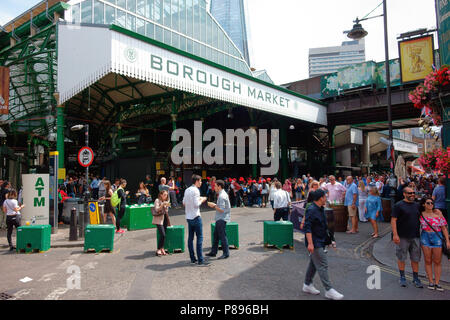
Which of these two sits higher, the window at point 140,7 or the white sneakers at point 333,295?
the window at point 140,7

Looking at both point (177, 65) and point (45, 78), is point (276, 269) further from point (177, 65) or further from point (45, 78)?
point (45, 78)

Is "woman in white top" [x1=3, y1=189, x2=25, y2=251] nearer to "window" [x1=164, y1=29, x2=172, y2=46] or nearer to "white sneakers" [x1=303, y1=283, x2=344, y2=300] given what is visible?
"white sneakers" [x1=303, y1=283, x2=344, y2=300]

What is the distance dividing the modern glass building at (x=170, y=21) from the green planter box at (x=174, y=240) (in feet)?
42.6

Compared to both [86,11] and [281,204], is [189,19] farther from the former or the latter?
[281,204]

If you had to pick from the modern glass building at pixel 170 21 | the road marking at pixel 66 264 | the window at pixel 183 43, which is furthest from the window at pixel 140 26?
the road marking at pixel 66 264

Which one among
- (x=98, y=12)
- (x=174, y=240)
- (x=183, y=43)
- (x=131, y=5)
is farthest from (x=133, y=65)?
(x=183, y=43)

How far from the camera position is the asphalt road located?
4.96m

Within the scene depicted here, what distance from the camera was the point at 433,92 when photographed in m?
7.88

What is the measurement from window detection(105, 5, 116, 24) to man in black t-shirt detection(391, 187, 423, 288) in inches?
681

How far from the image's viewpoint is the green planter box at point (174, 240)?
7.77 m

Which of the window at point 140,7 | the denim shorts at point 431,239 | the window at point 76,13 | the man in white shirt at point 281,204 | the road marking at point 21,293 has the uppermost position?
the window at point 140,7

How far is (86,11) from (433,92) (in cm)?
1602

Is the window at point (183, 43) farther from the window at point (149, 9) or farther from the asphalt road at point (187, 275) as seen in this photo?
the asphalt road at point (187, 275)
